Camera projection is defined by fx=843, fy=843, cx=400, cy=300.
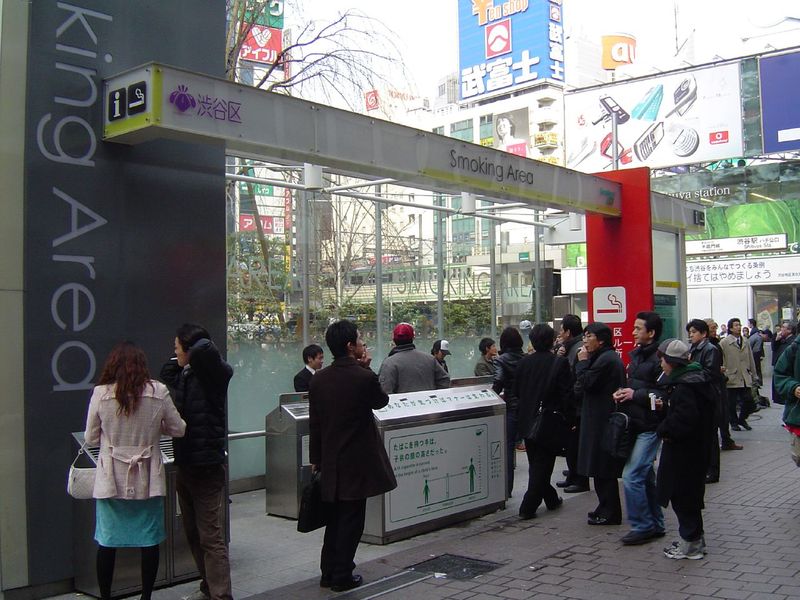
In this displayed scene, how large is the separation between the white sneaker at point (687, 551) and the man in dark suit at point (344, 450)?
210 cm

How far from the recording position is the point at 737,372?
12.2 metres

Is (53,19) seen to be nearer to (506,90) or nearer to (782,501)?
(782,501)

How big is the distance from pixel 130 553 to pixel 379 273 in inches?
239

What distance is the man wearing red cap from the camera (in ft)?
24.7

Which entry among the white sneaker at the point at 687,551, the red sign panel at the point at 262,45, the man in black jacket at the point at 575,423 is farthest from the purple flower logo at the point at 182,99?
the red sign panel at the point at 262,45

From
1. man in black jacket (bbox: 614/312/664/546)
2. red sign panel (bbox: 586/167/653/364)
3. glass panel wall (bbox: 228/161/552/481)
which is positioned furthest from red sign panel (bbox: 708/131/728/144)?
man in black jacket (bbox: 614/312/664/546)

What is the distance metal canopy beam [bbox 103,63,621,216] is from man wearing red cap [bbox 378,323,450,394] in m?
1.51

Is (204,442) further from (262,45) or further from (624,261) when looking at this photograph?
(262,45)

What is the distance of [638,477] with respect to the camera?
21.1ft

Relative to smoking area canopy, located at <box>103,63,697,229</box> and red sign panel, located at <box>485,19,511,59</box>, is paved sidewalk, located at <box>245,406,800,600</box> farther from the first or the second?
red sign panel, located at <box>485,19,511,59</box>

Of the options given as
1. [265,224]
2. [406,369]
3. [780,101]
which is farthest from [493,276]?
[780,101]

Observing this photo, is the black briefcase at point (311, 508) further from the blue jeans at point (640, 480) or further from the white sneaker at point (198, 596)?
the blue jeans at point (640, 480)

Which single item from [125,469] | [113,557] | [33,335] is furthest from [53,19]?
[113,557]

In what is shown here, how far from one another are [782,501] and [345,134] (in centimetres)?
523
